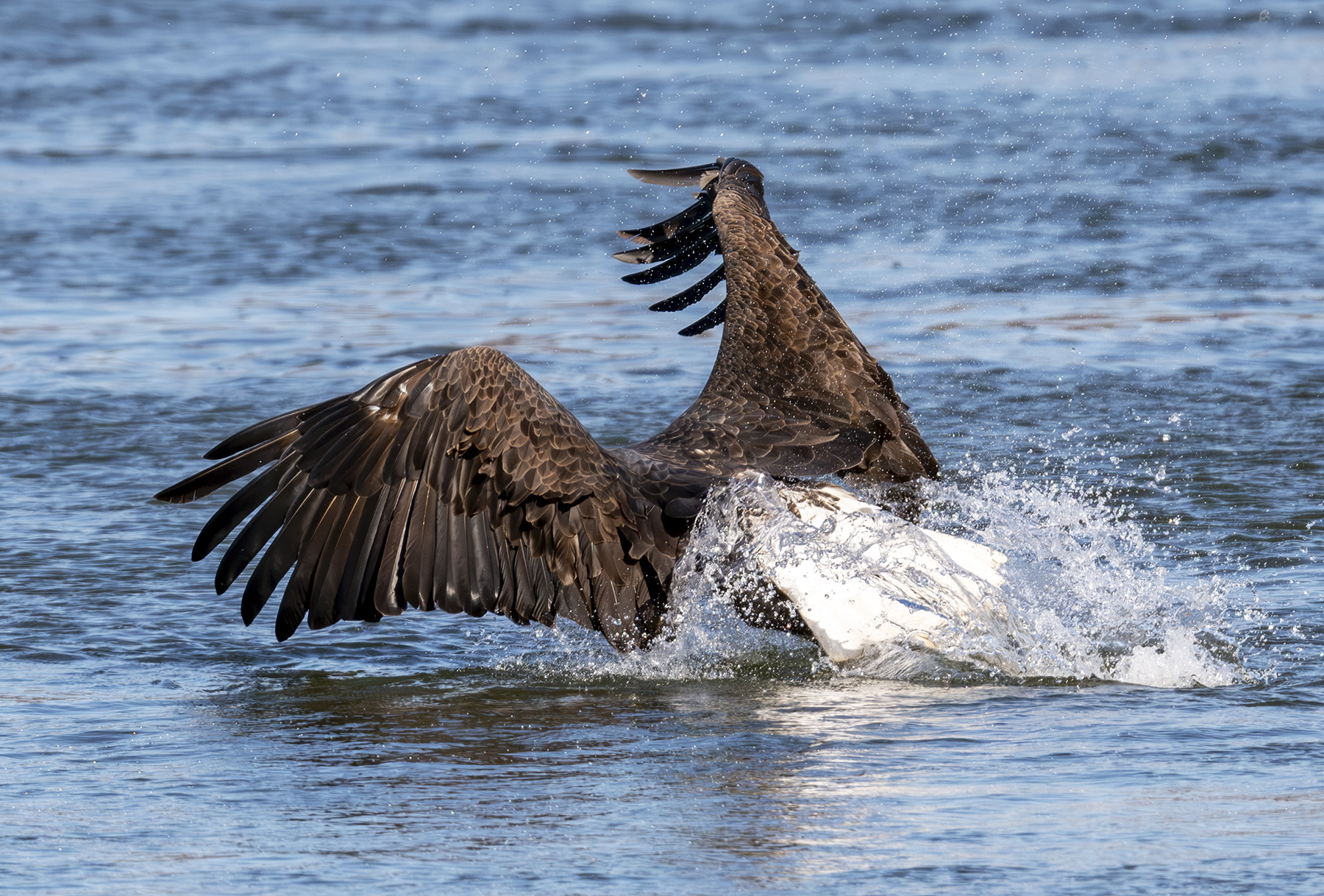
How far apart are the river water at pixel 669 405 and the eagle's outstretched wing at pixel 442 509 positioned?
254 millimetres

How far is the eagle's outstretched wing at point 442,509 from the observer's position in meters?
4.90

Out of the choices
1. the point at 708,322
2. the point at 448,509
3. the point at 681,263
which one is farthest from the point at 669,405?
the point at 448,509

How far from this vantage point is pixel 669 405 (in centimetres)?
825

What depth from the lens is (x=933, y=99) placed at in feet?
49.6

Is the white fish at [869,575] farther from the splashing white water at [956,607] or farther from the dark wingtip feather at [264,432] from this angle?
the dark wingtip feather at [264,432]

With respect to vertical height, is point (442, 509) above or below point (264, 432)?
below

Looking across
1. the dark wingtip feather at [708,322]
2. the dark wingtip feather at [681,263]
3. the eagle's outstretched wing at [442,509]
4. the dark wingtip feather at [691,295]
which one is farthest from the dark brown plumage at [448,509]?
the dark wingtip feather at [681,263]

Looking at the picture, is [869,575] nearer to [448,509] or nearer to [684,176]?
[448,509]

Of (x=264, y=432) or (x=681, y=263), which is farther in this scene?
(x=681, y=263)

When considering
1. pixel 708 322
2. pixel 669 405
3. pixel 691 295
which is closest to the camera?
pixel 708 322

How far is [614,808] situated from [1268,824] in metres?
1.27

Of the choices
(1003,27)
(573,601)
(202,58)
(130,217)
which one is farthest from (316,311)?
(1003,27)

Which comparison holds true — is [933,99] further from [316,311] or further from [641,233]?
[641,233]

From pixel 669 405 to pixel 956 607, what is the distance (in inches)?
136
